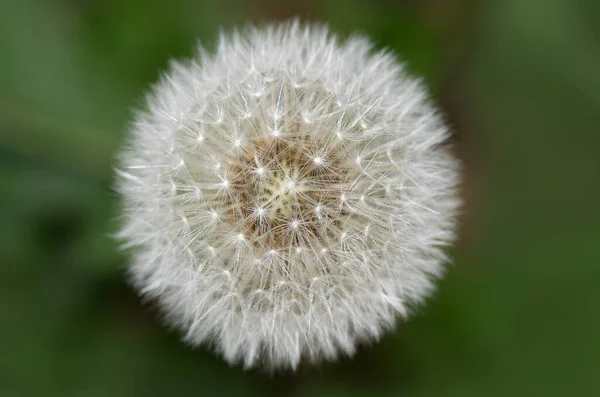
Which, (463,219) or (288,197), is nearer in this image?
(288,197)

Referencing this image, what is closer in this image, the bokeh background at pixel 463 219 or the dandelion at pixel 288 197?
the dandelion at pixel 288 197

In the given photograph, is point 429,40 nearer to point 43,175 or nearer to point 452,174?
point 452,174

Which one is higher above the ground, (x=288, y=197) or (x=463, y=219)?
(x=463, y=219)

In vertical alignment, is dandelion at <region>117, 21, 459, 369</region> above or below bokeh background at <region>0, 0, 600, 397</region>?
below

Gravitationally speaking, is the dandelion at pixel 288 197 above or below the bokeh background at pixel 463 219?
below

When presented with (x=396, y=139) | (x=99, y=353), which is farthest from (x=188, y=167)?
(x=99, y=353)
